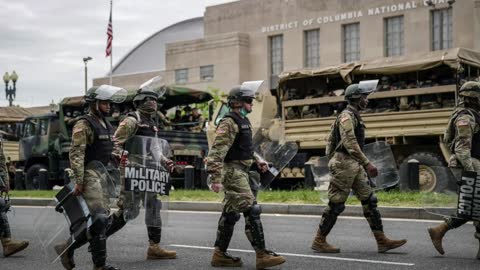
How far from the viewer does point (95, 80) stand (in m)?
65.5

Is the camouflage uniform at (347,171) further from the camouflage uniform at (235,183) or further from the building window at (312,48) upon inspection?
the building window at (312,48)

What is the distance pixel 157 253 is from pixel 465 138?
3410 mm

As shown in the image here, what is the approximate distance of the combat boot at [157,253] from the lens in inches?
339

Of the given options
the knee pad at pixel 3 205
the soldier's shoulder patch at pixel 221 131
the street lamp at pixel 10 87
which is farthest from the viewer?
the street lamp at pixel 10 87

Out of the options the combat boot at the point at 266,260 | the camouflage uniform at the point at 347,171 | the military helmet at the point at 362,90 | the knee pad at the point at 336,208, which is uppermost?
the military helmet at the point at 362,90

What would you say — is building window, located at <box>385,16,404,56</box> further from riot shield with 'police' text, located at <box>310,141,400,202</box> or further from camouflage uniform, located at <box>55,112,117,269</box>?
camouflage uniform, located at <box>55,112,117,269</box>

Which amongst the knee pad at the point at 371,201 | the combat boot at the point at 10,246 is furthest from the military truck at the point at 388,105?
the combat boot at the point at 10,246

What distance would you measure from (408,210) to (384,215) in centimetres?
43

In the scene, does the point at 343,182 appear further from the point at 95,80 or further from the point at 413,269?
the point at 95,80

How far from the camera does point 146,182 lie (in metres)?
8.13

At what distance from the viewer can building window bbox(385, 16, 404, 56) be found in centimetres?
4516

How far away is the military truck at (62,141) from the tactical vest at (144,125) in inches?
522

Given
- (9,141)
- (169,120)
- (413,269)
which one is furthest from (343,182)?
(9,141)

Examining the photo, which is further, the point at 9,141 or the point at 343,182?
the point at 9,141
